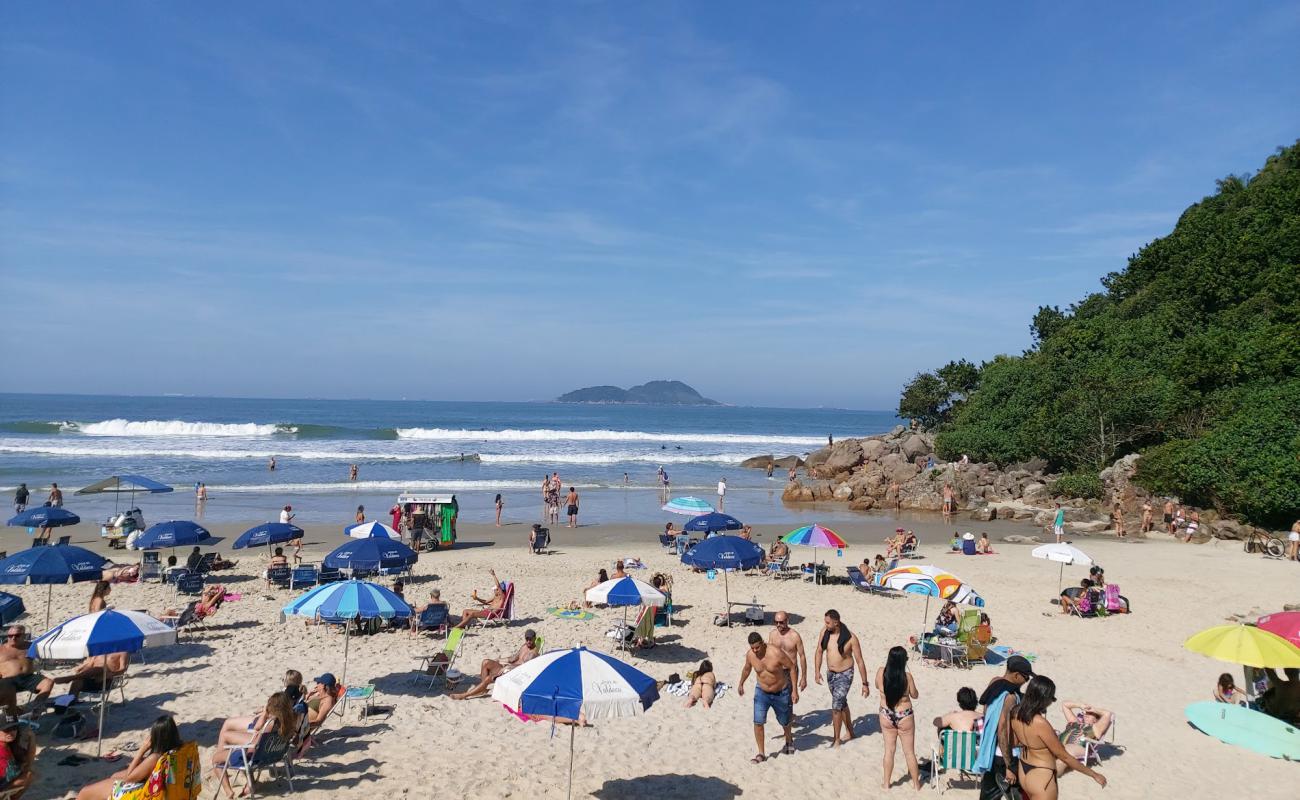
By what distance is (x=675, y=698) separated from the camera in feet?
33.2

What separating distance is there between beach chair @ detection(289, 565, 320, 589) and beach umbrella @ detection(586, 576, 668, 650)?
23.7 feet

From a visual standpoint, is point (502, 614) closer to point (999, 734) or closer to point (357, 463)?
point (999, 734)

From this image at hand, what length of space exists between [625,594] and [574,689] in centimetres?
512

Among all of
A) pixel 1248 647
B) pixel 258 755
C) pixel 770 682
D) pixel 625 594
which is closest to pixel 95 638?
pixel 258 755

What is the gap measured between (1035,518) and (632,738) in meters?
22.8

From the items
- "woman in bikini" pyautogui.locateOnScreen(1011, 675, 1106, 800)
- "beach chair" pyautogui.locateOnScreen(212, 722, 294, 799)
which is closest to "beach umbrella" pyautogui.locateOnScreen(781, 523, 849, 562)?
"woman in bikini" pyautogui.locateOnScreen(1011, 675, 1106, 800)

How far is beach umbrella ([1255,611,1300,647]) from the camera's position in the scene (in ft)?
28.6

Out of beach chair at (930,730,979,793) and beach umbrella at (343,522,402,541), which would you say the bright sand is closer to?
beach chair at (930,730,979,793)

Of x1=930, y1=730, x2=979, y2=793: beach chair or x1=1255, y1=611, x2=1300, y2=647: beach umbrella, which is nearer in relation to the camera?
x1=930, y1=730, x2=979, y2=793: beach chair

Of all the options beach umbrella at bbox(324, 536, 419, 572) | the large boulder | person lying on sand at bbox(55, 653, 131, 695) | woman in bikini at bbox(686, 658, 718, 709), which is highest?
the large boulder

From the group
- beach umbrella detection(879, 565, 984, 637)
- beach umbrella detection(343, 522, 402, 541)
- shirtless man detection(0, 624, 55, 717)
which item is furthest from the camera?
beach umbrella detection(343, 522, 402, 541)

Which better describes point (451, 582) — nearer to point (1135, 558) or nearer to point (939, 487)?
point (1135, 558)

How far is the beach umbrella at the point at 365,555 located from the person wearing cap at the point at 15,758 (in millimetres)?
5879

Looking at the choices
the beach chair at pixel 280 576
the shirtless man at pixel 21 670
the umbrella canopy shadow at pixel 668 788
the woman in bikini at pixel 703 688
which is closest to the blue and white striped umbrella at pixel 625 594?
the woman in bikini at pixel 703 688
